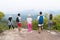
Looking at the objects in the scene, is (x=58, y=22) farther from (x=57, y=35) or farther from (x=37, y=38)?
(x=37, y=38)

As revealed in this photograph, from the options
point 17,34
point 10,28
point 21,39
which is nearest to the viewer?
point 21,39

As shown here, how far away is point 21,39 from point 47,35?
1989 millimetres

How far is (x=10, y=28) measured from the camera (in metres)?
18.7

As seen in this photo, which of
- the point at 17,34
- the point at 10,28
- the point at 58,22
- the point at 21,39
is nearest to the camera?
the point at 21,39

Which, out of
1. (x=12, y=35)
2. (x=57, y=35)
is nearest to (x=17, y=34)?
(x=12, y=35)

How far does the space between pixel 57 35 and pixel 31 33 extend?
186 cm

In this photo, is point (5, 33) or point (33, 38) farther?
point (5, 33)

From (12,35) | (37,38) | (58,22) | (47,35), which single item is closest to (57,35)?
(47,35)

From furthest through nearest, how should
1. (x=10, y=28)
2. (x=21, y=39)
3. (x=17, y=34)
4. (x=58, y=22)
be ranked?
1. (x=58, y=22)
2. (x=10, y=28)
3. (x=17, y=34)
4. (x=21, y=39)

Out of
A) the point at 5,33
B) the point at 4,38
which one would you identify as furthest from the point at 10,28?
the point at 4,38

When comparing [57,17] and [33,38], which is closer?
[33,38]

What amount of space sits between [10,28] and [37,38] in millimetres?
3844

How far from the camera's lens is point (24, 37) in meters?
15.7

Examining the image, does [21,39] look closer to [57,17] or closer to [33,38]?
[33,38]
